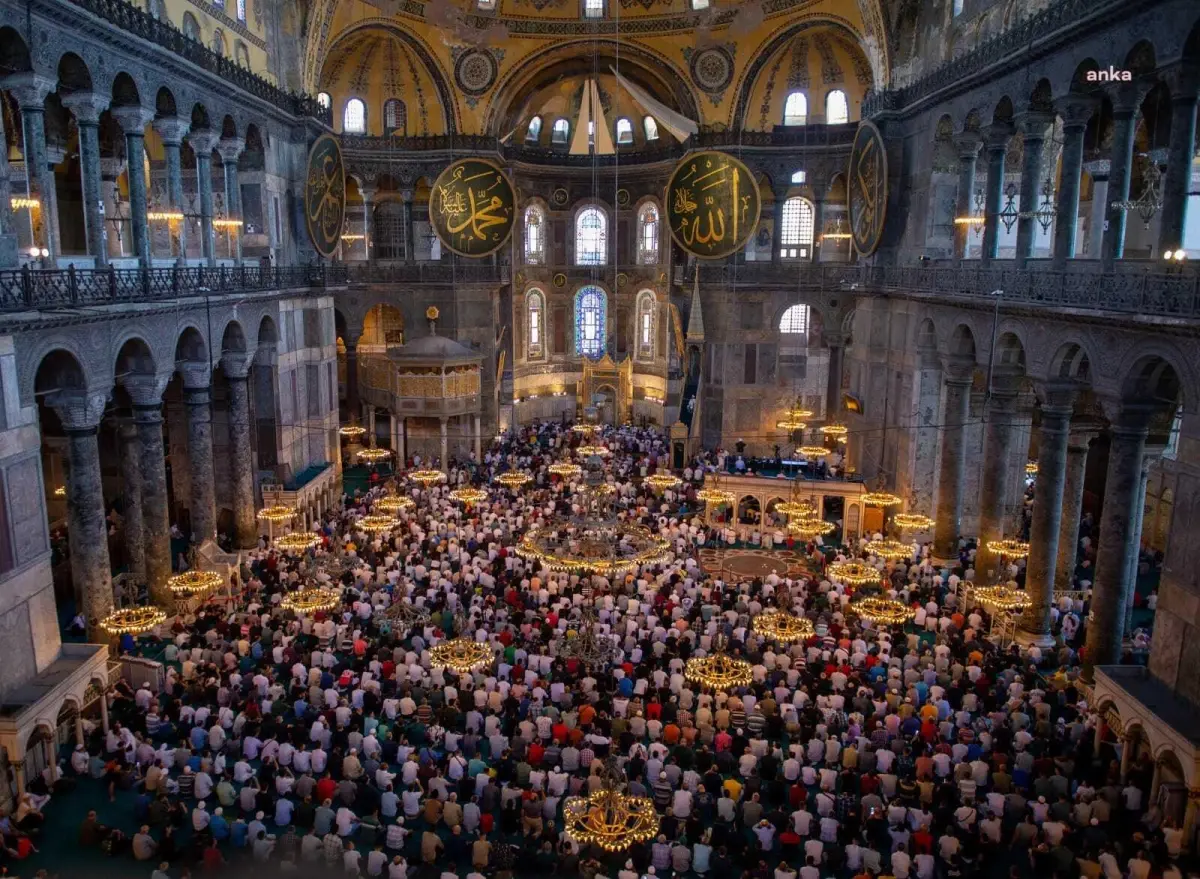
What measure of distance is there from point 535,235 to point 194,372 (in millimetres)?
15841

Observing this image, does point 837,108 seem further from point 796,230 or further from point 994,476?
point 994,476

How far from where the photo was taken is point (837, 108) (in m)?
23.8

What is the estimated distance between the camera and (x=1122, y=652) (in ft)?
39.8

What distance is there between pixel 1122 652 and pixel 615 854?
752cm

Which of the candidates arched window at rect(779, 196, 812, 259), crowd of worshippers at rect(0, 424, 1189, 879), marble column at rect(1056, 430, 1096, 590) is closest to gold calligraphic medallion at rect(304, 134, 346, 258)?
crowd of worshippers at rect(0, 424, 1189, 879)

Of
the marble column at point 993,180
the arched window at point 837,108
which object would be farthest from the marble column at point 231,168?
the arched window at point 837,108

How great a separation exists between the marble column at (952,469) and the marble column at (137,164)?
1282 centimetres

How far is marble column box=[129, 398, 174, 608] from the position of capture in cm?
1333

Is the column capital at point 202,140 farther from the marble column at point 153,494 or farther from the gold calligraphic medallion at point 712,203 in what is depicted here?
the gold calligraphic medallion at point 712,203

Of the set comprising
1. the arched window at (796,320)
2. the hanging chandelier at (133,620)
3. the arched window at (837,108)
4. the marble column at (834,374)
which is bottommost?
the hanging chandelier at (133,620)

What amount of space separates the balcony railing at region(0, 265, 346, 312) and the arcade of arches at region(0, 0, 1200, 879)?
2.7 inches

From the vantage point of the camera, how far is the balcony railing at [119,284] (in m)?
9.70

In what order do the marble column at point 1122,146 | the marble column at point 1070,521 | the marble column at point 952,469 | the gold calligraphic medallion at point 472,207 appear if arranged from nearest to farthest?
the marble column at point 1122,146
the marble column at point 1070,521
the marble column at point 952,469
the gold calligraphic medallion at point 472,207

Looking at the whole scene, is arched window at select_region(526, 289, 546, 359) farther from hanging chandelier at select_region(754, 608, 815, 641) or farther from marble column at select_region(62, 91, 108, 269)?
hanging chandelier at select_region(754, 608, 815, 641)
